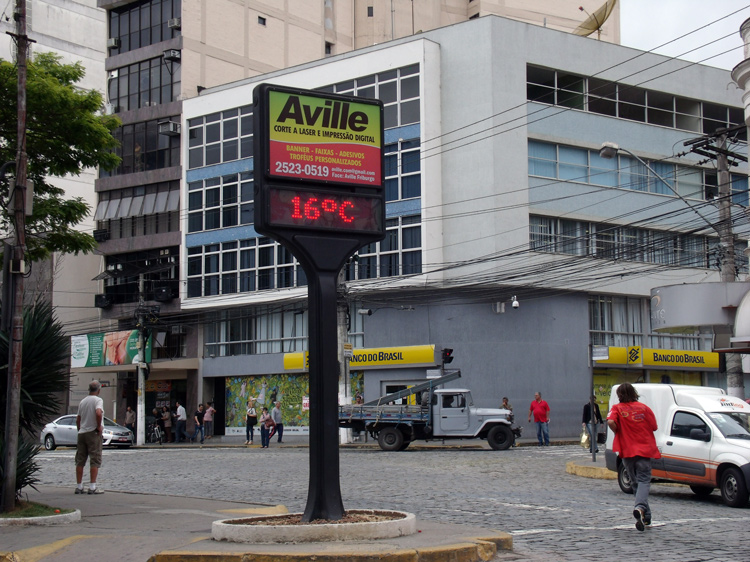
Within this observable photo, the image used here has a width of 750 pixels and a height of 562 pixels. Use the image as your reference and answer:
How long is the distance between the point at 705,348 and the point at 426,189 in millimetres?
17369

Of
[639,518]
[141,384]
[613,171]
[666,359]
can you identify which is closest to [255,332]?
[141,384]

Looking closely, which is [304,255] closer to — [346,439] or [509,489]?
[509,489]

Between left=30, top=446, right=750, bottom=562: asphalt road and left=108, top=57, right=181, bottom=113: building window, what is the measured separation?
87.0 feet

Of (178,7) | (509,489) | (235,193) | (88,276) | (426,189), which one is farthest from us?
(88,276)

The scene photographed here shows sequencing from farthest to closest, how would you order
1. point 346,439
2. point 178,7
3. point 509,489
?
point 178,7 < point 346,439 < point 509,489

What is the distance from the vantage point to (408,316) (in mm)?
40719

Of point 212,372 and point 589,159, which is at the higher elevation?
point 589,159

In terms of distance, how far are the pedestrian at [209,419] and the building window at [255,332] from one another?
9.65ft

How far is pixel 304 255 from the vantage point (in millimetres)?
9898

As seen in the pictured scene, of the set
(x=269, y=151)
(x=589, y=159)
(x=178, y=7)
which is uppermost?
(x=178, y=7)

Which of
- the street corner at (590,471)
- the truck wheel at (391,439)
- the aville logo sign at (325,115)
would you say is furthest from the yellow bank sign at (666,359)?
the aville logo sign at (325,115)

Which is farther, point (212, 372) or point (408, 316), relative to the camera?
point (212, 372)

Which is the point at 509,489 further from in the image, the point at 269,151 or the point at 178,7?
the point at 178,7

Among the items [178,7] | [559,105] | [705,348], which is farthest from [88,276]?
[705,348]
